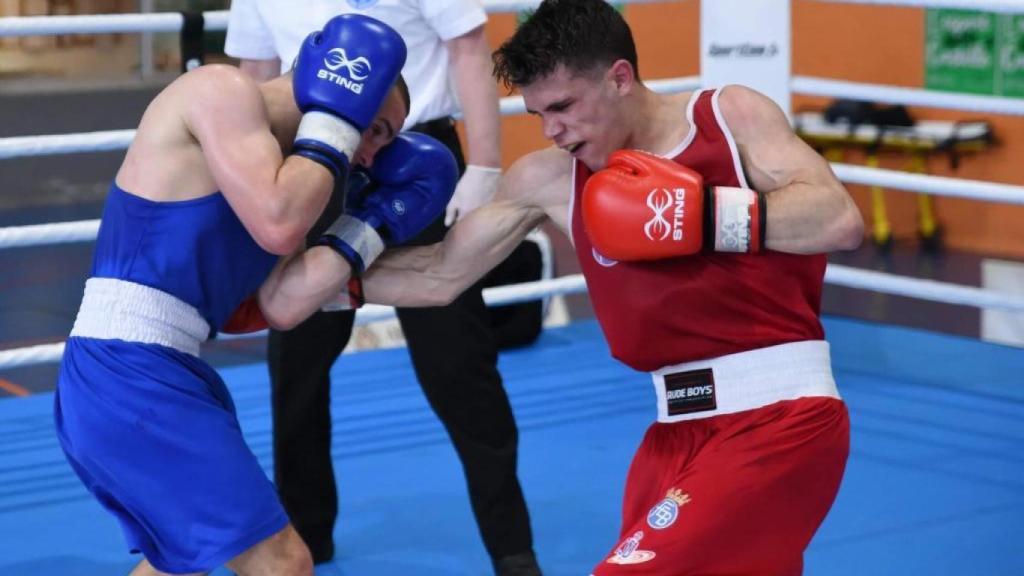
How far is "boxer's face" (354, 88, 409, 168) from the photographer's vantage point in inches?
98.9

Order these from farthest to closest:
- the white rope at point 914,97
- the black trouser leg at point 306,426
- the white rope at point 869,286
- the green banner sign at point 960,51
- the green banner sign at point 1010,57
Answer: the green banner sign at point 960,51 < the green banner sign at point 1010,57 < the white rope at point 914,97 < the white rope at point 869,286 < the black trouser leg at point 306,426

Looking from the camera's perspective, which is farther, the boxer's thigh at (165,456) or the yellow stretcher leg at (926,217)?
the yellow stretcher leg at (926,217)

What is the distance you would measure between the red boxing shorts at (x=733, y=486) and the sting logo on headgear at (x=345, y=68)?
664mm

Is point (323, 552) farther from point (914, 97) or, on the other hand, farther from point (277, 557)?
point (914, 97)

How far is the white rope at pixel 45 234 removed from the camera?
3875mm

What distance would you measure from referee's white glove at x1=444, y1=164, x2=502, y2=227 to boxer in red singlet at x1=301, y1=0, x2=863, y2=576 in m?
0.75

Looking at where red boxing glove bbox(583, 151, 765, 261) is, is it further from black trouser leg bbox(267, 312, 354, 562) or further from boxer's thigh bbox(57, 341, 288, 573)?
black trouser leg bbox(267, 312, 354, 562)

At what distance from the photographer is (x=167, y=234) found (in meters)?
2.36

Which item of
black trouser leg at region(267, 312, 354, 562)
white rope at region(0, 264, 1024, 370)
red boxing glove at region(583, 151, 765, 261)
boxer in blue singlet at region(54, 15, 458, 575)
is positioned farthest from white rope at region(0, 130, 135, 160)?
red boxing glove at region(583, 151, 765, 261)

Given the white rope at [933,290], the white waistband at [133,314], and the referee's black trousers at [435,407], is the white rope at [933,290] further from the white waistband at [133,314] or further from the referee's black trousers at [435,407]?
the white waistband at [133,314]

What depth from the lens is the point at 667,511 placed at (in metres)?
2.26

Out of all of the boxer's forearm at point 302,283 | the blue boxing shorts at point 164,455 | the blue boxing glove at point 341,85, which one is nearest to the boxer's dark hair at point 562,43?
the blue boxing glove at point 341,85

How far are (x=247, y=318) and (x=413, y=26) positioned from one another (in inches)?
36.0

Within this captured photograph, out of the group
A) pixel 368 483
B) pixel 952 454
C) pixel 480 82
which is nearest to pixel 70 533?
pixel 368 483
